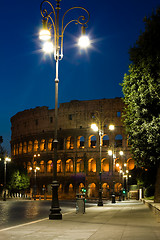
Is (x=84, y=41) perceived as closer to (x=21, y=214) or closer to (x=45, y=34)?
(x=45, y=34)

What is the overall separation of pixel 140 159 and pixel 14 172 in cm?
5126

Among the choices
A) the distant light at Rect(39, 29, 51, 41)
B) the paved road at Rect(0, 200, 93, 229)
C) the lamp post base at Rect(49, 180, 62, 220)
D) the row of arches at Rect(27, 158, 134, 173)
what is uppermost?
the distant light at Rect(39, 29, 51, 41)

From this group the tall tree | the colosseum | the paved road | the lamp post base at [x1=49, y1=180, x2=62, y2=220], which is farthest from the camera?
the colosseum

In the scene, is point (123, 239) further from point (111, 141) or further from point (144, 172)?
point (111, 141)

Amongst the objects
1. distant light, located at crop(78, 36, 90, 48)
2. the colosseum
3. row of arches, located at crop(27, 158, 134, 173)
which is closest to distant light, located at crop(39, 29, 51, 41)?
distant light, located at crop(78, 36, 90, 48)

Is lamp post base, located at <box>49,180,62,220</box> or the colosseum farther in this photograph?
the colosseum

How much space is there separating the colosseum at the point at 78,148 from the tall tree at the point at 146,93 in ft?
166

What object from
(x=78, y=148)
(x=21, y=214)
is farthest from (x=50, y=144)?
(x=21, y=214)

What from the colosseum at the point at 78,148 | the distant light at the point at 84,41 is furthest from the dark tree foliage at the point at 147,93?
the colosseum at the point at 78,148

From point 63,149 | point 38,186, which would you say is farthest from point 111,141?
point 38,186

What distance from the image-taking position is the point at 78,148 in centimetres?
7931

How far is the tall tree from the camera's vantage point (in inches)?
798

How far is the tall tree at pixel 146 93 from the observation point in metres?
20.3

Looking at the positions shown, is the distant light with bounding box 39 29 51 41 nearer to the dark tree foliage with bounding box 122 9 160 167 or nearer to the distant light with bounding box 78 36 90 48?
the distant light with bounding box 78 36 90 48
